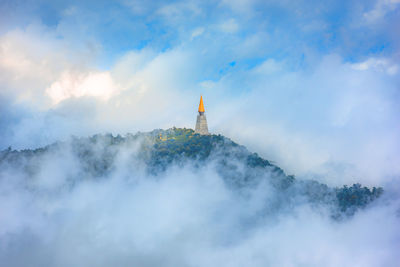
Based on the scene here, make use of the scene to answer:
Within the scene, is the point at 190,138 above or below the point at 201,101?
above

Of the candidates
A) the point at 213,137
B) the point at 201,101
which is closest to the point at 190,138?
the point at 213,137

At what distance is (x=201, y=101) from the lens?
140 m

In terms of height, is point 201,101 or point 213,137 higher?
point 213,137

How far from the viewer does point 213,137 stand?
198m

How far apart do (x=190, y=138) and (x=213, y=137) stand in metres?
12.9

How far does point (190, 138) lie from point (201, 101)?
Answer: 58.8m

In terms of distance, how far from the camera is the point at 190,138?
644ft

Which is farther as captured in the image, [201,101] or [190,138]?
[190,138]

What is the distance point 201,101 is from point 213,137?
60859 millimetres

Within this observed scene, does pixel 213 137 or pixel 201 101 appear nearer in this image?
pixel 201 101

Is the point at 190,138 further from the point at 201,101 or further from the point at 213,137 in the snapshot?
the point at 201,101
